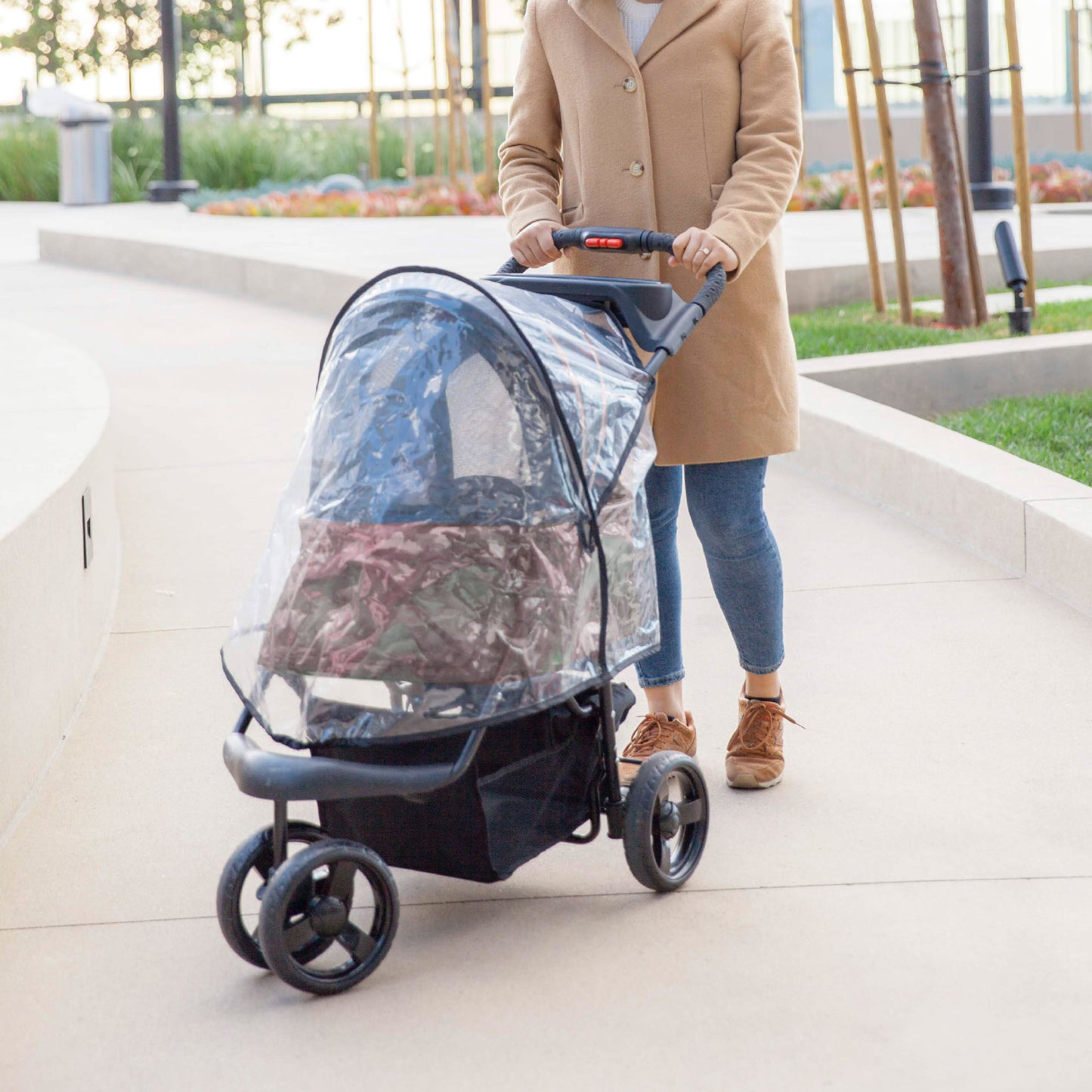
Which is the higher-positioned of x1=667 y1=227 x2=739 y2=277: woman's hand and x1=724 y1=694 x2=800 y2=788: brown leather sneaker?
x1=667 y1=227 x2=739 y2=277: woman's hand

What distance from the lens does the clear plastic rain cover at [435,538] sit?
7.27 feet

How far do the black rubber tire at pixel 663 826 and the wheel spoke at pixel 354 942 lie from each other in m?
0.45

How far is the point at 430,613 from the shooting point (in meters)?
2.22

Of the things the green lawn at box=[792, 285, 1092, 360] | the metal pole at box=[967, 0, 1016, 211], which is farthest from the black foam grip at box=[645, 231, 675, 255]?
the metal pole at box=[967, 0, 1016, 211]

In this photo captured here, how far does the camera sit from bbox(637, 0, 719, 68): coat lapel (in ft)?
8.93

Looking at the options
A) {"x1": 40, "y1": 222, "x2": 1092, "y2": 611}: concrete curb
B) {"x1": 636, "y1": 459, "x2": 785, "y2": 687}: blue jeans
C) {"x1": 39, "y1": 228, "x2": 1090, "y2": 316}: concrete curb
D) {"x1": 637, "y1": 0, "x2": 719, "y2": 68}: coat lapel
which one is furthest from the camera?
{"x1": 39, "y1": 228, "x2": 1090, "y2": 316}: concrete curb

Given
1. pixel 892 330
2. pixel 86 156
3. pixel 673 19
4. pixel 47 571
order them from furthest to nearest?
pixel 86 156, pixel 892 330, pixel 47 571, pixel 673 19

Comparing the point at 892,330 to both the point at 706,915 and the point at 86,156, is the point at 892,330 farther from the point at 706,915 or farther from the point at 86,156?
the point at 86,156

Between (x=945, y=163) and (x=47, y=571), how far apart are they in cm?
471

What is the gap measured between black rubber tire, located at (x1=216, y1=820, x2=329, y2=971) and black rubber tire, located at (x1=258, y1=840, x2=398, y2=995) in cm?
4

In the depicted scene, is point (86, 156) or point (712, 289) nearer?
point (712, 289)

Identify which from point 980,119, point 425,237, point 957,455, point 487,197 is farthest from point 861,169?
point 487,197

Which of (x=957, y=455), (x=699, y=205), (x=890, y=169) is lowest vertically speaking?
(x=957, y=455)

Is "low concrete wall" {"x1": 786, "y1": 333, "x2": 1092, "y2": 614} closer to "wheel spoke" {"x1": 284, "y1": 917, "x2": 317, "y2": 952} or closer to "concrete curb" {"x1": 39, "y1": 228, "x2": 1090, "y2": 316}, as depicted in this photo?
"concrete curb" {"x1": 39, "y1": 228, "x2": 1090, "y2": 316}
